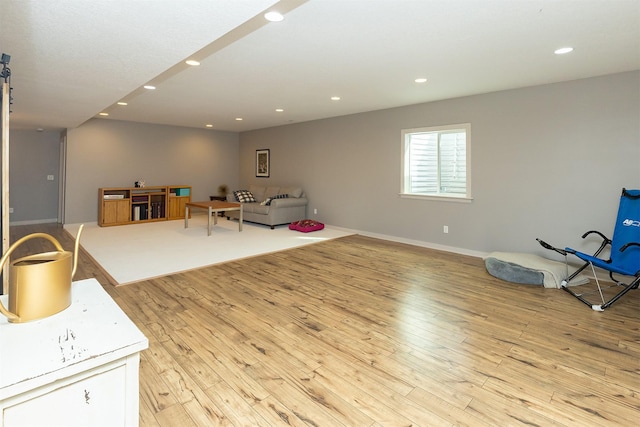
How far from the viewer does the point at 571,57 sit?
3.34 meters

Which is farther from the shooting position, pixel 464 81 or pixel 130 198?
pixel 130 198

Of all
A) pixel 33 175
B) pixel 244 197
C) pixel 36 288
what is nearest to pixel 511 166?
pixel 36 288

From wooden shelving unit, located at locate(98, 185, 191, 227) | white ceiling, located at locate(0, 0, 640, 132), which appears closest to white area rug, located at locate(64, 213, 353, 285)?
wooden shelving unit, located at locate(98, 185, 191, 227)

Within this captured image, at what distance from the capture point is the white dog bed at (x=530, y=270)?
12.3 feet

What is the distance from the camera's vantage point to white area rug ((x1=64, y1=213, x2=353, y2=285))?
4.29m

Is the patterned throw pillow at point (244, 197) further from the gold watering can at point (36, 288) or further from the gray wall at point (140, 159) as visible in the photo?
the gold watering can at point (36, 288)

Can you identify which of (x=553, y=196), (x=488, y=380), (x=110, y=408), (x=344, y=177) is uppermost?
(x=344, y=177)

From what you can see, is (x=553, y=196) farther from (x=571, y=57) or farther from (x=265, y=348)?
(x=265, y=348)

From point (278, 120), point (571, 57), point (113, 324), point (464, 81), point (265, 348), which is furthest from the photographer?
point (278, 120)

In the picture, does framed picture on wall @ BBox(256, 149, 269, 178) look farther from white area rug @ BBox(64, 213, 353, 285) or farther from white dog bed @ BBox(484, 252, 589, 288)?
white dog bed @ BBox(484, 252, 589, 288)

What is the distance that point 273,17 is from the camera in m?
2.46

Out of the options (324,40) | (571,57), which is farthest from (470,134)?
(324,40)

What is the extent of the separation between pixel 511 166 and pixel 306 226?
3.84 m

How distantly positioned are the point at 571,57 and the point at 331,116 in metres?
4.27
